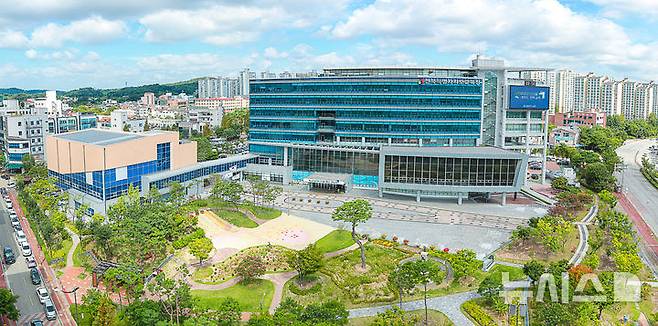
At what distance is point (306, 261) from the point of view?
32594 mm

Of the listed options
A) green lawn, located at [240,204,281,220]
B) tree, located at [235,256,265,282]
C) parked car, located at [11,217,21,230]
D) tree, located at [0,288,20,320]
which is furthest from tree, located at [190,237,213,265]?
parked car, located at [11,217,21,230]

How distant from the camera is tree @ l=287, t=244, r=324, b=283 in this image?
3262 centimetres

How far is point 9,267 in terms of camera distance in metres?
36.8

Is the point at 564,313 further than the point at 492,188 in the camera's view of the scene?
No

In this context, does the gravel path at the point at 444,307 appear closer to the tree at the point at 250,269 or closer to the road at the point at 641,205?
the tree at the point at 250,269

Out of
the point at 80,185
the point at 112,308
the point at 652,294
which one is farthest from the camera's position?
the point at 80,185

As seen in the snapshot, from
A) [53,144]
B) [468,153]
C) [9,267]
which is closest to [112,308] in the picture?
[9,267]

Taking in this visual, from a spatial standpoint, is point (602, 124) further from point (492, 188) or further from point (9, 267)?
point (9, 267)

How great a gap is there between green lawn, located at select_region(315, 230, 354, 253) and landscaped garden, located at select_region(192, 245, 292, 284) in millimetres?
3122

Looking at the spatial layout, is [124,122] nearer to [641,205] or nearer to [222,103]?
[222,103]

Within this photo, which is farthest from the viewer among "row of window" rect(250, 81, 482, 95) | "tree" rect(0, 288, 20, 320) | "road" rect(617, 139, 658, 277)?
"row of window" rect(250, 81, 482, 95)

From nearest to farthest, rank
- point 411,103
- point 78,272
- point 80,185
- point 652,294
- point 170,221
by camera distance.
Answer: point 652,294
point 78,272
point 170,221
point 80,185
point 411,103

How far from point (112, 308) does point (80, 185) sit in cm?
2640

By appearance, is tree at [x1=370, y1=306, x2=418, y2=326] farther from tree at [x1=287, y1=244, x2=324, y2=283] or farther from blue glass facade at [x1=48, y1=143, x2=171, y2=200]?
blue glass facade at [x1=48, y1=143, x2=171, y2=200]
